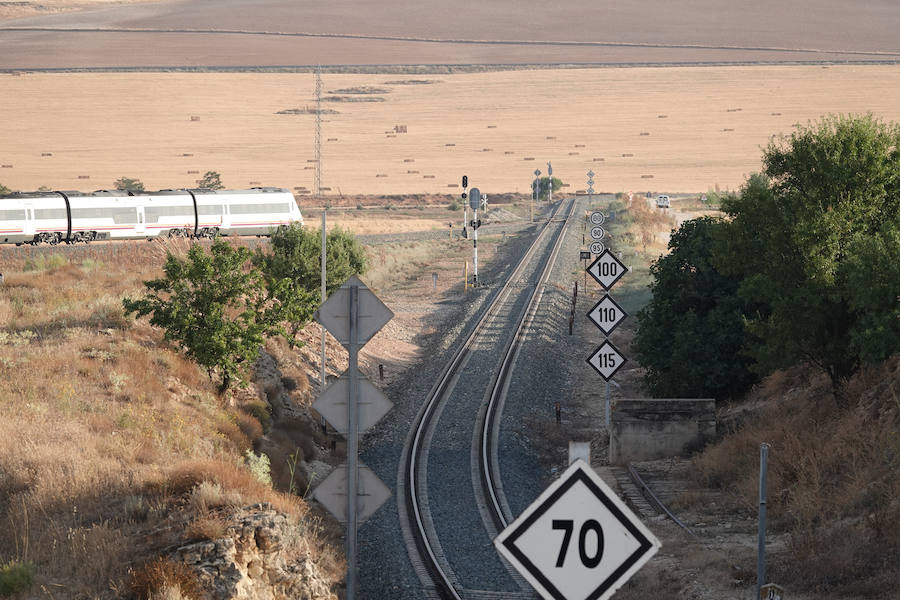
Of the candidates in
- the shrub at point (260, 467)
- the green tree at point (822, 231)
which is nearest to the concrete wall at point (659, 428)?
the green tree at point (822, 231)

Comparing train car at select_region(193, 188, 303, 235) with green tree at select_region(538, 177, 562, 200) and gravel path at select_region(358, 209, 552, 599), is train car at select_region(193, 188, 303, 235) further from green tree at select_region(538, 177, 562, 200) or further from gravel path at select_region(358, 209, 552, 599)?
green tree at select_region(538, 177, 562, 200)

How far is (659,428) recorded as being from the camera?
72.2 ft

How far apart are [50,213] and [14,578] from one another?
39.2 m

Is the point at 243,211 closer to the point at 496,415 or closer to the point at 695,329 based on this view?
the point at 496,415

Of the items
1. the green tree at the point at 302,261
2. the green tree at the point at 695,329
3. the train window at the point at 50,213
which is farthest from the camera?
the train window at the point at 50,213

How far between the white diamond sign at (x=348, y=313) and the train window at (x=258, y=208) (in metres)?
44.0

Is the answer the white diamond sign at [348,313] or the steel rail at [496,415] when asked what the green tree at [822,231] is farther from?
the white diamond sign at [348,313]

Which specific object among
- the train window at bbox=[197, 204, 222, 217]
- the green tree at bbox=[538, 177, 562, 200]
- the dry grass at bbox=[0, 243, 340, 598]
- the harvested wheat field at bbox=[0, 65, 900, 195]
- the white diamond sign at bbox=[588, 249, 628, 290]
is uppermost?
the harvested wheat field at bbox=[0, 65, 900, 195]

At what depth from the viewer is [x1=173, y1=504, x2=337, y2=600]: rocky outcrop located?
12263 mm

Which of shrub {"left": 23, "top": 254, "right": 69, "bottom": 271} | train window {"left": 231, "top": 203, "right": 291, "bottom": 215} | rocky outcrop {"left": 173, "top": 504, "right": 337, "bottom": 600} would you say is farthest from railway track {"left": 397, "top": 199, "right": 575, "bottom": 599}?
train window {"left": 231, "top": 203, "right": 291, "bottom": 215}

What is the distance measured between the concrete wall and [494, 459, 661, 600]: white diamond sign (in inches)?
621

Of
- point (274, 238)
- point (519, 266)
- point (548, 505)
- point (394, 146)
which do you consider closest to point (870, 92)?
point (394, 146)

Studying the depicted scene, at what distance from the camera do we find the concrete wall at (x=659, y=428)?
2181cm

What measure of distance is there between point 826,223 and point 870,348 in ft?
9.28
